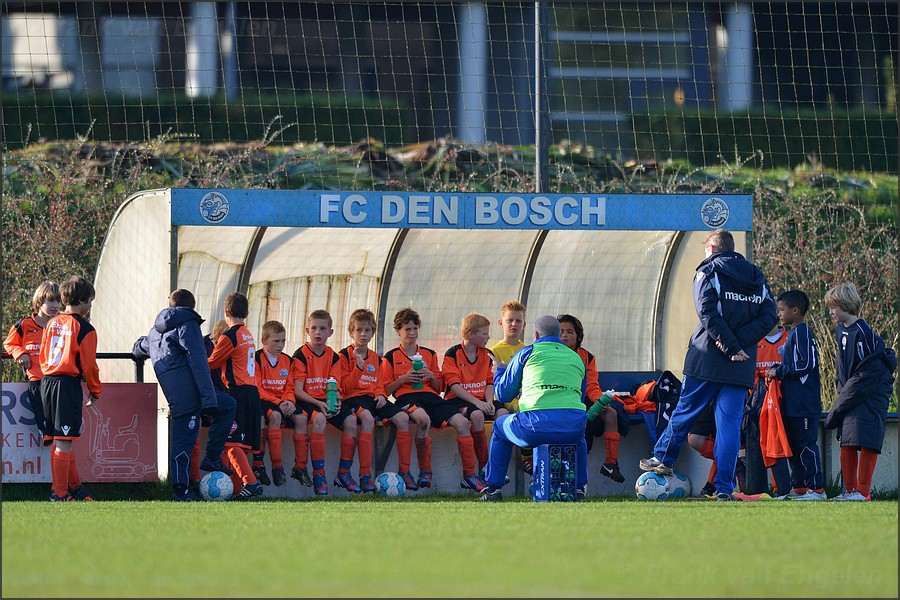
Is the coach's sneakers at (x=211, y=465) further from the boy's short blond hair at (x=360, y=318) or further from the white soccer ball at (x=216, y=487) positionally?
the boy's short blond hair at (x=360, y=318)

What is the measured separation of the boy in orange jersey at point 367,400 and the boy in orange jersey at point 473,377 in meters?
0.48

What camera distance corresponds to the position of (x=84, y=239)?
1653 centimetres

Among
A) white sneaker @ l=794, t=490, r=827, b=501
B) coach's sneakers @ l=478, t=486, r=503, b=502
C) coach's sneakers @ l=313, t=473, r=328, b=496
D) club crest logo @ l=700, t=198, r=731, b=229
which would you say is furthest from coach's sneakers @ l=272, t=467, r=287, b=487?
club crest logo @ l=700, t=198, r=731, b=229

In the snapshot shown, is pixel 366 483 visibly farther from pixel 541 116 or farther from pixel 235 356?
pixel 541 116

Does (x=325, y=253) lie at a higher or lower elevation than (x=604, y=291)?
higher

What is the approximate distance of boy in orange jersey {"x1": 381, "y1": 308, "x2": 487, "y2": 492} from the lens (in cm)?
1070

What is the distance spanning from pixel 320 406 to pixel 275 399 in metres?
0.34

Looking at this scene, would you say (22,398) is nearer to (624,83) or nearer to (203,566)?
(203,566)

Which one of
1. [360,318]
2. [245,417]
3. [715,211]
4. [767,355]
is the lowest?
[245,417]

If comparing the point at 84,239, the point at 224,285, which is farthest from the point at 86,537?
the point at 84,239

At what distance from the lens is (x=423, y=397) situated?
11.0 meters

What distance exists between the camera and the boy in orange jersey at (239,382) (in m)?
9.98

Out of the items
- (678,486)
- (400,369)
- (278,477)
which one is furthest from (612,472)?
(278,477)

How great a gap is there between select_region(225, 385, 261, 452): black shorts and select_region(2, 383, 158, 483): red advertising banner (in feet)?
2.40
